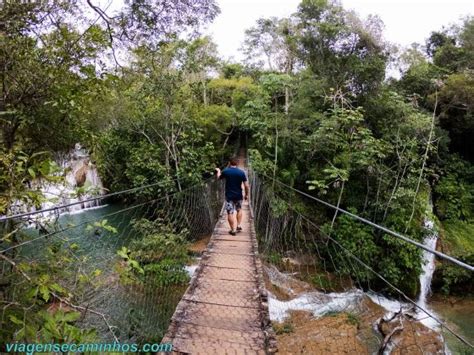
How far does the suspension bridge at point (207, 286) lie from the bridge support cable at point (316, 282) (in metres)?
0.02

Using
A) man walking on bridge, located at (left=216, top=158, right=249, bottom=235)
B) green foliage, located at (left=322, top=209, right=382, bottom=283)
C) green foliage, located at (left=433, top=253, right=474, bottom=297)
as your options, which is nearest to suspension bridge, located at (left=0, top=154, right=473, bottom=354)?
man walking on bridge, located at (left=216, top=158, right=249, bottom=235)

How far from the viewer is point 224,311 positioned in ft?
5.02

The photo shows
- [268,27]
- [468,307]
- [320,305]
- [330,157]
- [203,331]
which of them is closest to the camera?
[203,331]

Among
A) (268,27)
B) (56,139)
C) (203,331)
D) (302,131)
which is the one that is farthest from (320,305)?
(268,27)

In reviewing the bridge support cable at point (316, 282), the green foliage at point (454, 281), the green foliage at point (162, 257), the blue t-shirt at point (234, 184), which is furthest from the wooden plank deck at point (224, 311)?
the green foliage at point (454, 281)

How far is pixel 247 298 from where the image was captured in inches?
65.5

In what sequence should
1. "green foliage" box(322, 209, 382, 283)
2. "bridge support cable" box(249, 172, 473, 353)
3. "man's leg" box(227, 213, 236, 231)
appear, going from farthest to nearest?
"green foliage" box(322, 209, 382, 283) → "bridge support cable" box(249, 172, 473, 353) → "man's leg" box(227, 213, 236, 231)

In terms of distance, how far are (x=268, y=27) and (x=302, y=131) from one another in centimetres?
615

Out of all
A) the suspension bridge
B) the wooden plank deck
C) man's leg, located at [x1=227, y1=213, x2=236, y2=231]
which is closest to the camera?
the suspension bridge

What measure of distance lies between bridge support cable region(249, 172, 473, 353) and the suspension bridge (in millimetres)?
24

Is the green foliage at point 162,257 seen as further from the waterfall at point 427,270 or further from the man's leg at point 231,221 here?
the waterfall at point 427,270

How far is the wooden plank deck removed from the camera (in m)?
1.27

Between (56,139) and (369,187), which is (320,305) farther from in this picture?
(56,139)

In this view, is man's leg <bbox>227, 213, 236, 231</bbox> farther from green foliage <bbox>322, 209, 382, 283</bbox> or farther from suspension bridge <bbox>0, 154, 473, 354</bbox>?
green foliage <bbox>322, 209, 382, 283</bbox>
